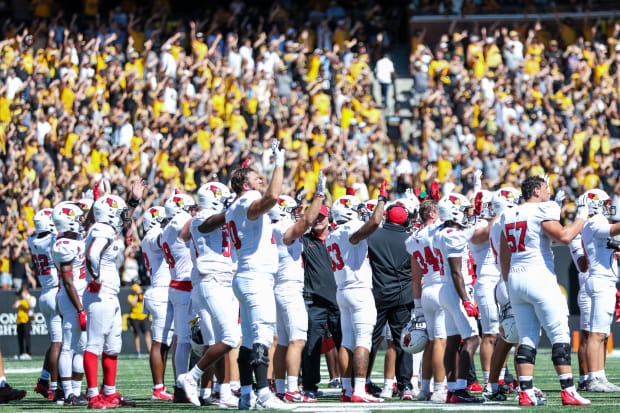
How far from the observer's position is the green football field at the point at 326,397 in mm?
9344

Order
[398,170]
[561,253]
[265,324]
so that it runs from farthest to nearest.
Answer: [398,170]
[561,253]
[265,324]

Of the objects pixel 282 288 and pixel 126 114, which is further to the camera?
pixel 126 114

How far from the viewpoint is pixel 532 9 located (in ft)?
88.7

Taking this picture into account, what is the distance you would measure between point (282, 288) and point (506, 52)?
15659mm

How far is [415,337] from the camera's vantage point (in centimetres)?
1079

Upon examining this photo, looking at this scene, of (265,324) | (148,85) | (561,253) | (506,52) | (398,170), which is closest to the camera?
(265,324)

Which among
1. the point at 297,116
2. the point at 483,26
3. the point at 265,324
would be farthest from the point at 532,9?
the point at 265,324

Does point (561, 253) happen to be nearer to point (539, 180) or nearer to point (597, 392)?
point (597, 392)

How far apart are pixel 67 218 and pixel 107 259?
780 millimetres

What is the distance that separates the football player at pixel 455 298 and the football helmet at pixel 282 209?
2021 millimetres

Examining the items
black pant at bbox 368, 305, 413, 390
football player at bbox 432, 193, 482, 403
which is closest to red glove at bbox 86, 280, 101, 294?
black pant at bbox 368, 305, 413, 390

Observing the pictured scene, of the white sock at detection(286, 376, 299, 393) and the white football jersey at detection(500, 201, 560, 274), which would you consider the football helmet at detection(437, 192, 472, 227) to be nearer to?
the white football jersey at detection(500, 201, 560, 274)

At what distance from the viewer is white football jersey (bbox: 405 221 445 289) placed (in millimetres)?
10570

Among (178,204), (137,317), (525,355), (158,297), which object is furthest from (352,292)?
(137,317)
